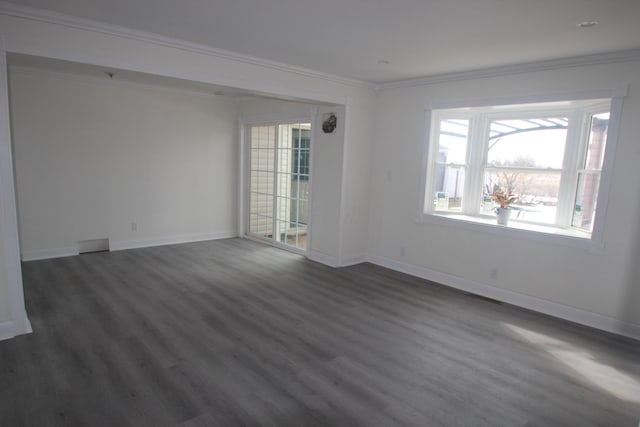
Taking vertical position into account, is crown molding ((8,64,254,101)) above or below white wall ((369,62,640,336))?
above

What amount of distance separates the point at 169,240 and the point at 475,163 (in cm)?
489

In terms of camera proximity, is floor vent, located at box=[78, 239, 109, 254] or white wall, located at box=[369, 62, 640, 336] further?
floor vent, located at box=[78, 239, 109, 254]

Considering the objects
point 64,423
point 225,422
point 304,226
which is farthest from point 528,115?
point 64,423

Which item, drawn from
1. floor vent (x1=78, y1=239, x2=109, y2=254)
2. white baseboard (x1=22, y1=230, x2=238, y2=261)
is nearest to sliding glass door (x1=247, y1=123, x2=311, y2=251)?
white baseboard (x1=22, y1=230, x2=238, y2=261)

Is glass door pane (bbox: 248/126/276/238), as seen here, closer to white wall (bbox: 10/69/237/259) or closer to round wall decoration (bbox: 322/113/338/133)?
white wall (bbox: 10/69/237/259)

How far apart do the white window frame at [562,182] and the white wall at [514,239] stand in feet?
0.19

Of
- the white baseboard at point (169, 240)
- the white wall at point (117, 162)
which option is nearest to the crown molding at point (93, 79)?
the white wall at point (117, 162)

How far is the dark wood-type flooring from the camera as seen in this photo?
7.70 feet

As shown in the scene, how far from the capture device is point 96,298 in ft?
13.0

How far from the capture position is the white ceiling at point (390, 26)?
2547 mm

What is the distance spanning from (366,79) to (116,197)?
4083mm

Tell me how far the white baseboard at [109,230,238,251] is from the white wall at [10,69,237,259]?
0.02m

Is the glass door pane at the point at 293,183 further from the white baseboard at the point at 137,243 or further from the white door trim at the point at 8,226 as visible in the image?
the white door trim at the point at 8,226

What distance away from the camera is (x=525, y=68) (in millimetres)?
3961
